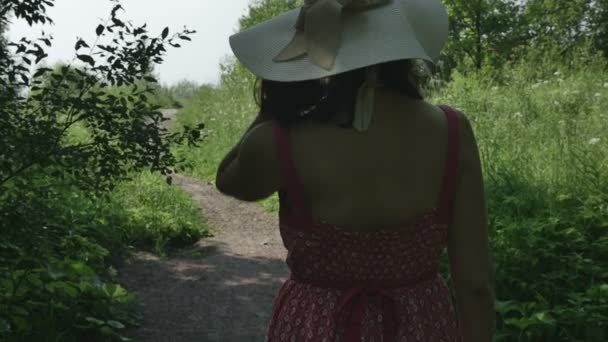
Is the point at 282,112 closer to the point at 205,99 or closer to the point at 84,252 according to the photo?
the point at 84,252

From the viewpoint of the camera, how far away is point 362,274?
1.74m

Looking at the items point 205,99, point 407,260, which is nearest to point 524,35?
point 205,99

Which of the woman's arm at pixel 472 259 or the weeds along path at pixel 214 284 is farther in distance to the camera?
the weeds along path at pixel 214 284

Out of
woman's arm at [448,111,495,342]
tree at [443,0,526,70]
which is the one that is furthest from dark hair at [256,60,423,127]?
tree at [443,0,526,70]

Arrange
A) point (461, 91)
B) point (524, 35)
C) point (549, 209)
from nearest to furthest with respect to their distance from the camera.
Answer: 1. point (549, 209)
2. point (461, 91)
3. point (524, 35)

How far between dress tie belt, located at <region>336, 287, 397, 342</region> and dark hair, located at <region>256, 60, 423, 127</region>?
0.36 m

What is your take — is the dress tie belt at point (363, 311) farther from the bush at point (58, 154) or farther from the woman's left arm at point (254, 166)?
the bush at point (58, 154)

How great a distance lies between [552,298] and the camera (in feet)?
14.5

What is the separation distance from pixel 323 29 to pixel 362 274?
20.3 inches

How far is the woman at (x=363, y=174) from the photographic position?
1.65 meters

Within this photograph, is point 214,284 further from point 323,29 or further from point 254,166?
point 323,29

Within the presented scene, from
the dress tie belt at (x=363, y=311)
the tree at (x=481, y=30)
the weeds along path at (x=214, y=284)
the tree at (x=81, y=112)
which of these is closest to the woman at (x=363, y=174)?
the dress tie belt at (x=363, y=311)

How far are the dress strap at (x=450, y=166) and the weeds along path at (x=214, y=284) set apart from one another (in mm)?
3512

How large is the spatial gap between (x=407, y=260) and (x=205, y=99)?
58.5 feet
